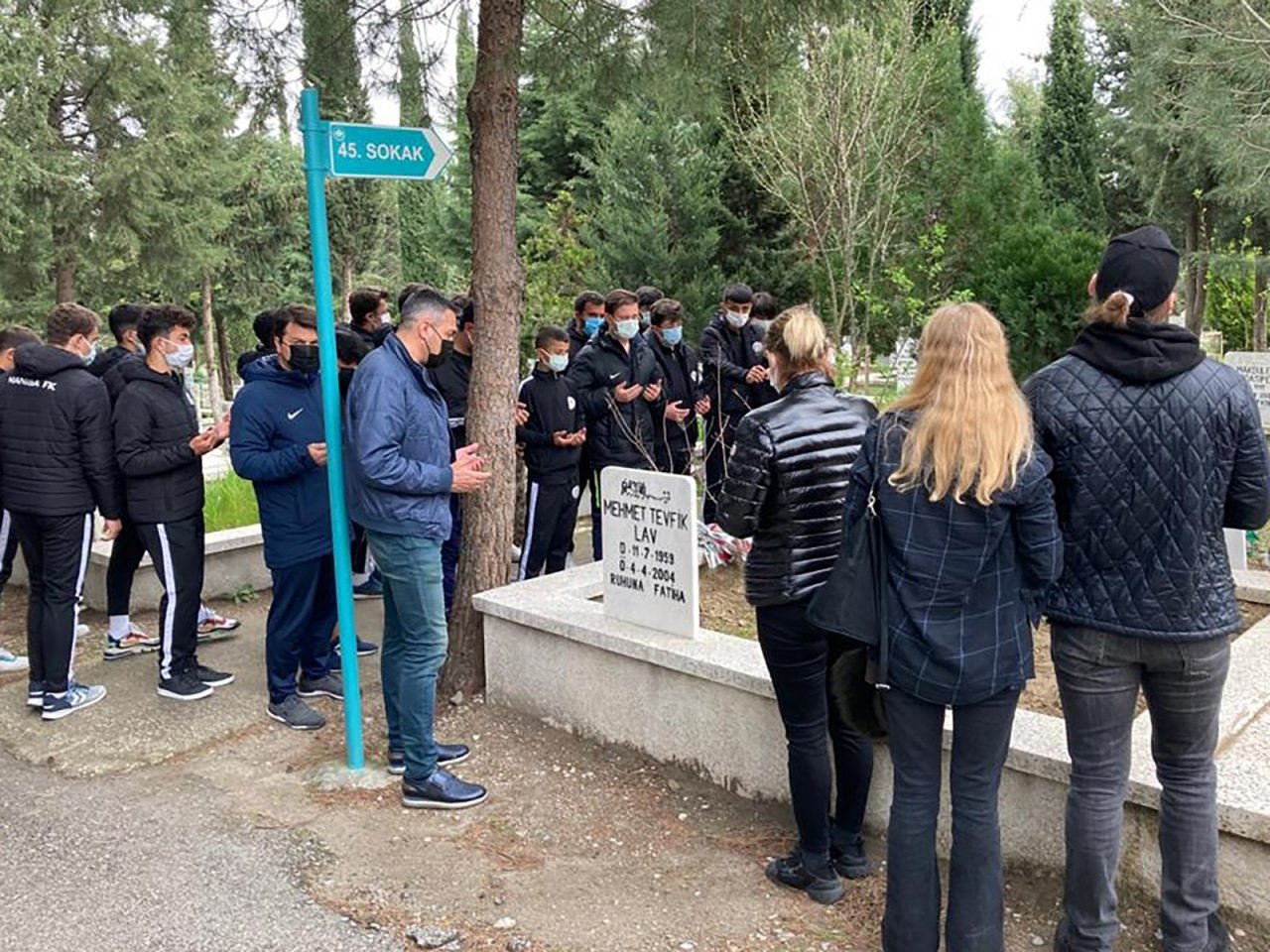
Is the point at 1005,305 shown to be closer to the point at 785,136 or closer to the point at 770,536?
the point at 785,136

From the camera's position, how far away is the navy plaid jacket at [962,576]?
2666 mm

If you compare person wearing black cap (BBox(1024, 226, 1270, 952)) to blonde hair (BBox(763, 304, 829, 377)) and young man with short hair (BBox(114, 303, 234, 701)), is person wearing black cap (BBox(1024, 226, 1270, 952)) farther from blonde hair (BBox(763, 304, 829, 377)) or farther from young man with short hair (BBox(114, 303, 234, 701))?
young man with short hair (BBox(114, 303, 234, 701))

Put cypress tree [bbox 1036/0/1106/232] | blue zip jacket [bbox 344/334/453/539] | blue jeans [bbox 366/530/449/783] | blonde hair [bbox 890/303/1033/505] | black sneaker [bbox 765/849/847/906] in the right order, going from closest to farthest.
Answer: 1. blonde hair [bbox 890/303/1033/505]
2. black sneaker [bbox 765/849/847/906]
3. blue zip jacket [bbox 344/334/453/539]
4. blue jeans [bbox 366/530/449/783]
5. cypress tree [bbox 1036/0/1106/232]

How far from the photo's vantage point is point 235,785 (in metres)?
4.31

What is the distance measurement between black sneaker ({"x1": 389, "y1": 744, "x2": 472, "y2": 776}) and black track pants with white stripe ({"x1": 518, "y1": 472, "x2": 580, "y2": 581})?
6.24 ft

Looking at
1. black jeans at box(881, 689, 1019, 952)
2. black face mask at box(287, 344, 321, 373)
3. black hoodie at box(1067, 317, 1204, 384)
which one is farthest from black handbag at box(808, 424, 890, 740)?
black face mask at box(287, 344, 321, 373)

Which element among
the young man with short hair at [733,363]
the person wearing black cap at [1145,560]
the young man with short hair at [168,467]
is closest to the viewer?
the person wearing black cap at [1145,560]

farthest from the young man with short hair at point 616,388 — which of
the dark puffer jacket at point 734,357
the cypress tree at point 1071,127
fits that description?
the cypress tree at point 1071,127

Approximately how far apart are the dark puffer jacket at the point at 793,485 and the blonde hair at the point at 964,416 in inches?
20.4

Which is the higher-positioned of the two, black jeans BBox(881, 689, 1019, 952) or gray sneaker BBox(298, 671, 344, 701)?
black jeans BBox(881, 689, 1019, 952)

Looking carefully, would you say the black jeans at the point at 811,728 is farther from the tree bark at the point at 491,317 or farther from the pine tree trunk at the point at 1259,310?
the pine tree trunk at the point at 1259,310

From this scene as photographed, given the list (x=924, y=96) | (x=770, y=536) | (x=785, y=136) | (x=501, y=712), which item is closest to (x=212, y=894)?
(x=501, y=712)

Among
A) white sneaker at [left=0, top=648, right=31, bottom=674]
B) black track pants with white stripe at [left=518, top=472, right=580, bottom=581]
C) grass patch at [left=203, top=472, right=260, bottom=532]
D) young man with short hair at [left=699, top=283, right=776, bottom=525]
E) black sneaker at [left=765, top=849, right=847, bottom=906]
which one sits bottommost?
white sneaker at [left=0, top=648, right=31, bottom=674]

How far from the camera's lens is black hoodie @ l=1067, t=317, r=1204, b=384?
2.68 metres
